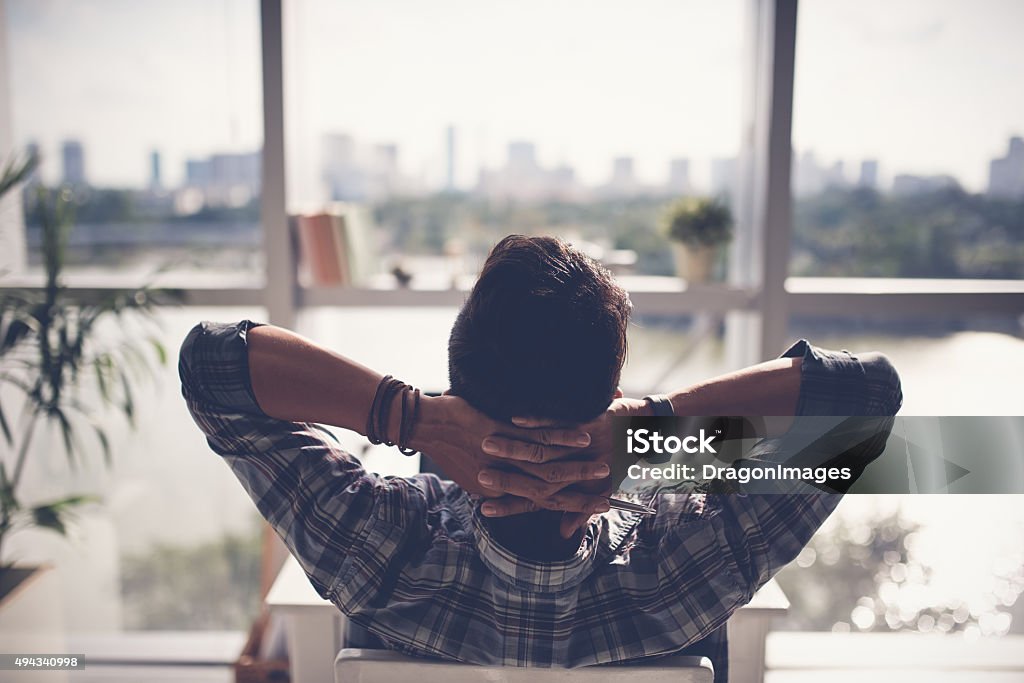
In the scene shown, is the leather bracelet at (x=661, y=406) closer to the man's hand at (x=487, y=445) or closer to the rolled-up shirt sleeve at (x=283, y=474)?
the man's hand at (x=487, y=445)

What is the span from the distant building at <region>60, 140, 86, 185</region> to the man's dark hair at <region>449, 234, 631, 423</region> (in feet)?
6.27

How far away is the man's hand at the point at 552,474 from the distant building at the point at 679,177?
1.46 meters

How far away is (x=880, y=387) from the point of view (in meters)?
0.98

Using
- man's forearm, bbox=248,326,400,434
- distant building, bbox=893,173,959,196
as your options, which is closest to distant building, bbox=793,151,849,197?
distant building, bbox=893,173,959,196

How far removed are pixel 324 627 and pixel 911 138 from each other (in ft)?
6.76

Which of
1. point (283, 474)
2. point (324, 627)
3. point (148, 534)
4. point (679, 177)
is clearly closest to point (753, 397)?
point (283, 474)

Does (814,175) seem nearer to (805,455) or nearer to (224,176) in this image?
Answer: (805,455)

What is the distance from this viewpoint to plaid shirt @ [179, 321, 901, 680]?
0.97m

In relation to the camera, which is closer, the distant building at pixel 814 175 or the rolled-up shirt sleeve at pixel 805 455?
the rolled-up shirt sleeve at pixel 805 455

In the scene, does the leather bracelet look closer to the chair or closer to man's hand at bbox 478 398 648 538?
man's hand at bbox 478 398 648 538

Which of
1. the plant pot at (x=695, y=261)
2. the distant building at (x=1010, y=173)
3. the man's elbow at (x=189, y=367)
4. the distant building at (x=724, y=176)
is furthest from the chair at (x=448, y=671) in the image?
the distant building at (x=1010, y=173)

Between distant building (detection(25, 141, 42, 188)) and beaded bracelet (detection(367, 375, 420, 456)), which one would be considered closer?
beaded bracelet (detection(367, 375, 420, 456))

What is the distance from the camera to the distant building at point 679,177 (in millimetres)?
2254

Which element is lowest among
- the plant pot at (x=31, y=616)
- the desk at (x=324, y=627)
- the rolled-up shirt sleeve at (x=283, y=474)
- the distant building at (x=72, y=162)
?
the plant pot at (x=31, y=616)
